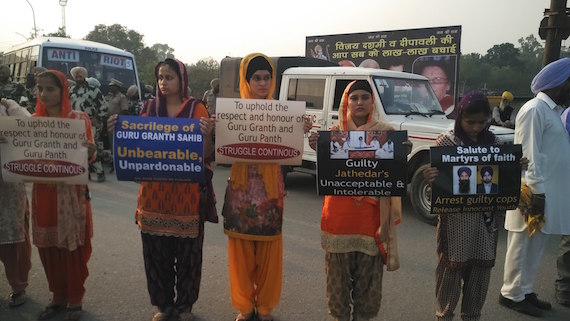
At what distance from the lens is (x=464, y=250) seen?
2.69 metres

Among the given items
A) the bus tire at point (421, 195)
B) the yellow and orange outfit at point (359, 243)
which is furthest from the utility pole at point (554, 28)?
the yellow and orange outfit at point (359, 243)

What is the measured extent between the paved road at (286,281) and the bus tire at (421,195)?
178mm

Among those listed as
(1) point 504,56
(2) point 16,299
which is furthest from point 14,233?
(1) point 504,56

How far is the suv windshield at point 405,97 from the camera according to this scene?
21.1 feet

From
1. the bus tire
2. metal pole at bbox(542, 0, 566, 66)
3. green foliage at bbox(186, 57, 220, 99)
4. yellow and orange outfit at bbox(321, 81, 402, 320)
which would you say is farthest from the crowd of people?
green foliage at bbox(186, 57, 220, 99)

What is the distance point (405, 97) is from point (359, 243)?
14.6ft

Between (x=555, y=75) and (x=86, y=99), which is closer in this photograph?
(x=555, y=75)

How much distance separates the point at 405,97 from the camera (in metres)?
6.59

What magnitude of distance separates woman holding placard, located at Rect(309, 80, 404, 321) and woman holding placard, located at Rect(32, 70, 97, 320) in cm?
167

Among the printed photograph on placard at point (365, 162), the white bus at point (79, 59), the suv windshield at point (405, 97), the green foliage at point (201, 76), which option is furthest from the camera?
the green foliage at point (201, 76)

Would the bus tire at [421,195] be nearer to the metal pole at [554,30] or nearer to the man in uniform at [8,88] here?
the metal pole at [554,30]

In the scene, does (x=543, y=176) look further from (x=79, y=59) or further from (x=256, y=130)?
(x=79, y=59)

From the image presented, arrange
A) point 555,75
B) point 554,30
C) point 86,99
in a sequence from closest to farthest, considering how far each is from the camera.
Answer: point 555,75 < point 554,30 < point 86,99

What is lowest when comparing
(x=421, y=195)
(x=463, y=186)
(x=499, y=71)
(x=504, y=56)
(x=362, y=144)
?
(x=421, y=195)
